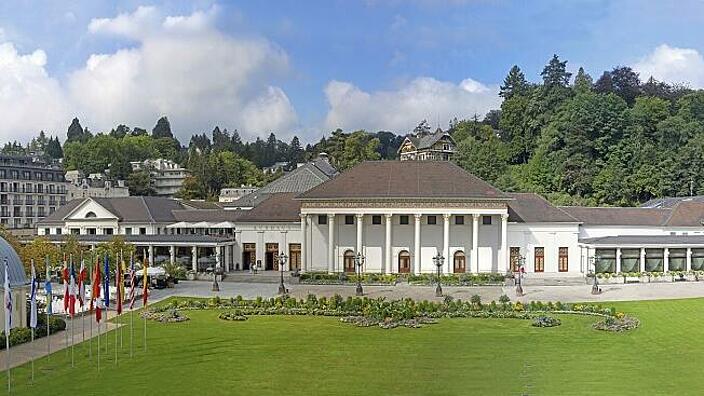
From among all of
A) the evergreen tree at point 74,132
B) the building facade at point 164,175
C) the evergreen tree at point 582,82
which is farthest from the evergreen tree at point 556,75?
the evergreen tree at point 74,132

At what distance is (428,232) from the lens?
168 feet

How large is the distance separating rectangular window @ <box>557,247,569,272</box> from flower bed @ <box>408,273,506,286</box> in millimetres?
7794

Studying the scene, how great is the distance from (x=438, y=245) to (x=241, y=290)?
1498 cm

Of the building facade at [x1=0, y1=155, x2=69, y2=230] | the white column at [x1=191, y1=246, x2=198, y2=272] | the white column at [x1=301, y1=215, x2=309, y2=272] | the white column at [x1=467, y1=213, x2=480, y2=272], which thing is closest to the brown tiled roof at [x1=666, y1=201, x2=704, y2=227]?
the white column at [x1=467, y1=213, x2=480, y2=272]

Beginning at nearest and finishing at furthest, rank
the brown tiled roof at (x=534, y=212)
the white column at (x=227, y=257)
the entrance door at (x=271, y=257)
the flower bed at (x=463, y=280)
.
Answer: the flower bed at (x=463, y=280) → the brown tiled roof at (x=534, y=212) → the white column at (x=227, y=257) → the entrance door at (x=271, y=257)

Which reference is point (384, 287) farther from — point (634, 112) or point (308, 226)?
A: point (634, 112)

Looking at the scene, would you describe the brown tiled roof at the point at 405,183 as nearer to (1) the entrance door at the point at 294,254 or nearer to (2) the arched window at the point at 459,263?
(2) the arched window at the point at 459,263

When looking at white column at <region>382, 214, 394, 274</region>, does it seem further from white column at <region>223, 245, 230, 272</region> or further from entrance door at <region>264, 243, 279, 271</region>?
white column at <region>223, 245, 230, 272</region>

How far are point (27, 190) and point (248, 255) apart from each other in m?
42.5

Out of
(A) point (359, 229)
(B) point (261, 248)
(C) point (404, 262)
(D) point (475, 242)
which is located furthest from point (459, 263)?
(B) point (261, 248)

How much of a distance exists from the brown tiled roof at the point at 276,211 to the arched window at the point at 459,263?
11.4 metres

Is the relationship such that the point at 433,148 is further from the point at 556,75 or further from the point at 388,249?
the point at 388,249

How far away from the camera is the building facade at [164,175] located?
124m

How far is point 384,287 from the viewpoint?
1737 inches
